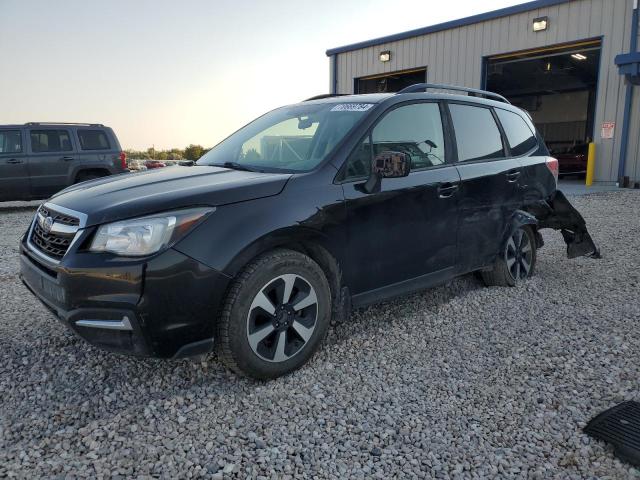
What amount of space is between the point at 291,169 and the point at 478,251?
1.90 m

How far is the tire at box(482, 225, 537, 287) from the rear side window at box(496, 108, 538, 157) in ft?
2.49

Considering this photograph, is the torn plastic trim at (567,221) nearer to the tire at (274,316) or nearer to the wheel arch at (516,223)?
the wheel arch at (516,223)

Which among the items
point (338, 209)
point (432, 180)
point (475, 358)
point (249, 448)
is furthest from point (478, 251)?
point (249, 448)

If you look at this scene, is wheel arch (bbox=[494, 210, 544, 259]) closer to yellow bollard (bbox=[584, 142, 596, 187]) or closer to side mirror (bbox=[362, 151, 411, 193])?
side mirror (bbox=[362, 151, 411, 193])

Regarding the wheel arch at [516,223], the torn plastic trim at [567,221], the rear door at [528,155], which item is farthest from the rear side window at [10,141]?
the torn plastic trim at [567,221]

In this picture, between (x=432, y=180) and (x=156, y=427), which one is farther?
(x=432, y=180)

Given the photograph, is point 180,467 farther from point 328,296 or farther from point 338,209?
point 338,209

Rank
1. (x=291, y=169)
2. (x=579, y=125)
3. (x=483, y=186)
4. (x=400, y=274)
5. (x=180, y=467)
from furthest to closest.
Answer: (x=579, y=125)
(x=483, y=186)
(x=400, y=274)
(x=291, y=169)
(x=180, y=467)

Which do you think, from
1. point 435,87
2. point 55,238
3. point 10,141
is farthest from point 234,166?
point 10,141

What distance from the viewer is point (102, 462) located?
7.29ft

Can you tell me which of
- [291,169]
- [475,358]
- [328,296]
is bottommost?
[475,358]

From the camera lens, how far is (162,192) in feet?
9.18

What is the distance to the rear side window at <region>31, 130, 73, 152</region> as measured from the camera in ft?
35.4

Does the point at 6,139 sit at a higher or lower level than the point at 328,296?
higher
